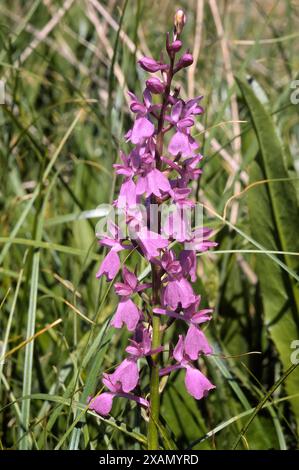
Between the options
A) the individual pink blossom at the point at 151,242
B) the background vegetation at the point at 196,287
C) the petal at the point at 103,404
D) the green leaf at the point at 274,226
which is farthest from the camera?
the green leaf at the point at 274,226

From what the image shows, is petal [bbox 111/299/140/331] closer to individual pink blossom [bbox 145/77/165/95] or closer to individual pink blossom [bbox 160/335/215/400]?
individual pink blossom [bbox 160/335/215/400]

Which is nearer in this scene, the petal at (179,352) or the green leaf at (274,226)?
the petal at (179,352)

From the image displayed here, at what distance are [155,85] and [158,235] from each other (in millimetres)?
276

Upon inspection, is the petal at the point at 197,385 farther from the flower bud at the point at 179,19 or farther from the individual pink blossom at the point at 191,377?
the flower bud at the point at 179,19

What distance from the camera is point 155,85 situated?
4.29 feet

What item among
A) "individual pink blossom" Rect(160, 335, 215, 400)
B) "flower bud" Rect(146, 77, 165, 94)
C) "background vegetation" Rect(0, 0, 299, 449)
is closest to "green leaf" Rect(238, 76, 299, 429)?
"background vegetation" Rect(0, 0, 299, 449)

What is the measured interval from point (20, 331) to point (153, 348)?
30.3 inches

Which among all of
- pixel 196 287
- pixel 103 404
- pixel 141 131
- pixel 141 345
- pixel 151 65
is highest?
pixel 151 65

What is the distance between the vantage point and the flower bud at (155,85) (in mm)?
1300

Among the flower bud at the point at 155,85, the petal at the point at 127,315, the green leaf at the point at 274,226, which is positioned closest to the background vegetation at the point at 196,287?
the green leaf at the point at 274,226

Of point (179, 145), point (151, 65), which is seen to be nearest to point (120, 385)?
point (179, 145)

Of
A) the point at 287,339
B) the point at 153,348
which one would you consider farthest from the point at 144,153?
the point at 287,339

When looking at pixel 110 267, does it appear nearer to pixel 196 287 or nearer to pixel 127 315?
pixel 127 315
